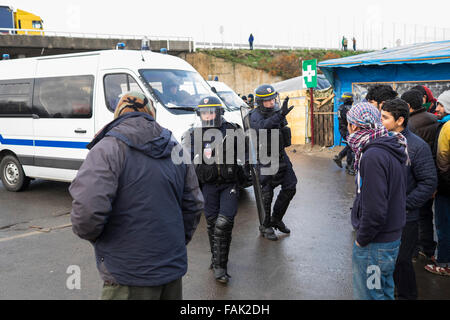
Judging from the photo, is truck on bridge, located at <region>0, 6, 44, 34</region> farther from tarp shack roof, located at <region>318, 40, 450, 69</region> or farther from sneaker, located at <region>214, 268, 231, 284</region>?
sneaker, located at <region>214, 268, 231, 284</region>

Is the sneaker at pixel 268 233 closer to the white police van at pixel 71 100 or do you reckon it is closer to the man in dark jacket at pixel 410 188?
the white police van at pixel 71 100

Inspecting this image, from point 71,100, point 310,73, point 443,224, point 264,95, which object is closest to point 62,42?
point 310,73

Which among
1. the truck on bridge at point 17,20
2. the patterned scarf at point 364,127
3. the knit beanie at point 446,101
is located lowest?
the patterned scarf at point 364,127

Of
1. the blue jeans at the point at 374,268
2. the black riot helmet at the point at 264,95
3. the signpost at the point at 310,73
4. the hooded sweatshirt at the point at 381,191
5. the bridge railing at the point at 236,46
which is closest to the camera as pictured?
the hooded sweatshirt at the point at 381,191

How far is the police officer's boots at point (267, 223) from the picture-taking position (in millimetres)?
5602

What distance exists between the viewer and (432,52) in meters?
10.7

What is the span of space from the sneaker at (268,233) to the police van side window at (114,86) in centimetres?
347

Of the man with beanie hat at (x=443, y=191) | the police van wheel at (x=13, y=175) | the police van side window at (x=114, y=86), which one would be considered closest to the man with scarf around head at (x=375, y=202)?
the man with beanie hat at (x=443, y=191)

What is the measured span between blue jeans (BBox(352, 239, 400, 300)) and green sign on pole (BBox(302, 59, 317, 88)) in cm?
1056

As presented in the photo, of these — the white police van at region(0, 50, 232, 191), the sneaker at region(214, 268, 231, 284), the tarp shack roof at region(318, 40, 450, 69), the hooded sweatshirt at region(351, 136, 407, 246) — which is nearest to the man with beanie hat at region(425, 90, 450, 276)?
the hooded sweatshirt at region(351, 136, 407, 246)

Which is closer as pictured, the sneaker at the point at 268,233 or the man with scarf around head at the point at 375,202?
the man with scarf around head at the point at 375,202

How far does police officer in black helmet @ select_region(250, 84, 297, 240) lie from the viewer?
525 cm
